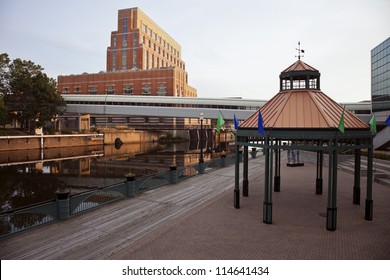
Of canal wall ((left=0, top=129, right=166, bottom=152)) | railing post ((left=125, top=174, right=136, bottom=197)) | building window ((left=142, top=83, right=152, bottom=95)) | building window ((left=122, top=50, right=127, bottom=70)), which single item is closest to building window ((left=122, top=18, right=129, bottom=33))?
building window ((left=122, top=50, right=127, bottom=70))

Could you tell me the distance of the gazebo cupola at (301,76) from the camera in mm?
15172

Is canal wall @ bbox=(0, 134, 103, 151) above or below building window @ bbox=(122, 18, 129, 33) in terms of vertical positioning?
below

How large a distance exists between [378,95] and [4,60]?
71.3 metres

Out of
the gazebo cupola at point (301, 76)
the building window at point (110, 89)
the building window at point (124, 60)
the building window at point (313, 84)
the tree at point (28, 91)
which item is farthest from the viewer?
the building window at point (124, 60)

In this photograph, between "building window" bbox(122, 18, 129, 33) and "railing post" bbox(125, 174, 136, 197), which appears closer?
"railing post" bbox(125, 174, 136, 197)

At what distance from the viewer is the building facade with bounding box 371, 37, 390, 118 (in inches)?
1747

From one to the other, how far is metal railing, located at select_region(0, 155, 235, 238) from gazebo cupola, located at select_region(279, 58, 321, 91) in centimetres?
1007

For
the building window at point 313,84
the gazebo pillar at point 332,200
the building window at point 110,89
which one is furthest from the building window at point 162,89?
the gazebo pillar at point 332,200

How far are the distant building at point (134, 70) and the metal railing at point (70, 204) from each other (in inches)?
3289

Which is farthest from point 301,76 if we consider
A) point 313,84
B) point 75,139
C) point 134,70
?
point 134,70

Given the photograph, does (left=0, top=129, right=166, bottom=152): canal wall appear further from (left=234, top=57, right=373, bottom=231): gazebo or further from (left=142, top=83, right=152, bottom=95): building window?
(left=234, top=57, right=373, bottom=231): gazebo

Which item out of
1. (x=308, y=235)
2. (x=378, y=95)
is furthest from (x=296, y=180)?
(x=378, y=95)

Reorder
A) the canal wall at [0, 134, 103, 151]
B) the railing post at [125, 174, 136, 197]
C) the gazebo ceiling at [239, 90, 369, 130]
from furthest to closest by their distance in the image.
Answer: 1. the canal wall at [0, 134, 103, 151]
2. the railing post at [125, 174, 136, 197]
3. the gazebo ceiling at [239, 90, 369, 130]

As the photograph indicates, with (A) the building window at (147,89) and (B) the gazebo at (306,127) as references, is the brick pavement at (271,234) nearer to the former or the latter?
(B) the gazebo at (306,127)
